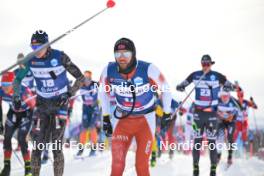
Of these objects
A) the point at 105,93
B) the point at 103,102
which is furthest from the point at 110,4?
the point at 103,102

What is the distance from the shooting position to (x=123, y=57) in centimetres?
700

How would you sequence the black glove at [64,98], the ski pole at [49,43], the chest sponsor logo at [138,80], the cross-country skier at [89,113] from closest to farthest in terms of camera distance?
the ski pole at [49,43]
the chest sponsor logo at [138,80]
the black glove at [64,98]
the cross-country skier at [89,113]

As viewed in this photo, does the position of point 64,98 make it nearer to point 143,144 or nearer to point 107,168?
point 143,144

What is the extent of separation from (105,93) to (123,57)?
2.29 ft

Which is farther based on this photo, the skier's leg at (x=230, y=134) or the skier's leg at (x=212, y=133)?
the skier's leg at (x=230, y=134)

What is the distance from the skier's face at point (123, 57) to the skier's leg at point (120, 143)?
83 centimetres

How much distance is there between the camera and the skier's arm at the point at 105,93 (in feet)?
24.0

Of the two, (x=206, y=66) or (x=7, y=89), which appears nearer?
(x=7, y=89)

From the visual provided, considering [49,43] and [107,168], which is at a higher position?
[49,43]

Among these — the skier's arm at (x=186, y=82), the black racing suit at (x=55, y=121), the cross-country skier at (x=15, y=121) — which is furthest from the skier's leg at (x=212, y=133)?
the black racing suit at (x=55, y=121)

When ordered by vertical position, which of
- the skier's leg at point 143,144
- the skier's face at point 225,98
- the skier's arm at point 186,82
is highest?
the skier's face at point 225,98

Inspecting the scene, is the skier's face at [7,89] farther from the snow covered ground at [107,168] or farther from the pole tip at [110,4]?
the pole tip at [110,4]

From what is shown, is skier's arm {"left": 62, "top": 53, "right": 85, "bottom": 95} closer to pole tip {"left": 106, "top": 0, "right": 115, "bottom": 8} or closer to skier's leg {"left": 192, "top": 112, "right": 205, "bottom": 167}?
pole tip {"left": 106, "top": 0, "right": 115, "bottom": 8}

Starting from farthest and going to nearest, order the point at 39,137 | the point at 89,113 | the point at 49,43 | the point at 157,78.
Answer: the point at 89,113 < the point at 39,137 < the point at 157,78 < the point at 49,43
